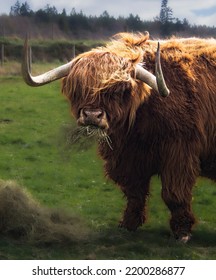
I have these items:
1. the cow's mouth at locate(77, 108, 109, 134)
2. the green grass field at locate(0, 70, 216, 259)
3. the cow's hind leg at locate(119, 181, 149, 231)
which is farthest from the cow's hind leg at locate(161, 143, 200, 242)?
the cow's mouth at locate(77, 108, 109, 134)

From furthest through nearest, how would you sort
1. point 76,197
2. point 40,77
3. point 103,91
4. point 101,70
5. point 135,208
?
point 76,197
point 135,208
point 40,77
point 101,70
point 103,91

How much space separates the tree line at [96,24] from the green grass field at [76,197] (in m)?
2.44

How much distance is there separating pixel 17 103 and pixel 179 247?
11664 mm

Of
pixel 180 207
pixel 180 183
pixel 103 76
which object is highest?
pixel 103 76

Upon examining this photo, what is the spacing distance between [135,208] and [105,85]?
1846 mm

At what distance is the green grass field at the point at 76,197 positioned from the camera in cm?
636

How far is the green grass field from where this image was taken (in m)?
6.36

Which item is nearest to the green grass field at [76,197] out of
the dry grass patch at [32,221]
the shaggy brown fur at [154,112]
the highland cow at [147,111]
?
the dry grass patch at [32,221]

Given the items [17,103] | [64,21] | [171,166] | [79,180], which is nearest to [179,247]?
[171,166]

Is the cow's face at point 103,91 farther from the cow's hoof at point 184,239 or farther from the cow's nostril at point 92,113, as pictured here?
the cow's hoof at point 184,239

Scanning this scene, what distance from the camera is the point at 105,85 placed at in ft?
19.8

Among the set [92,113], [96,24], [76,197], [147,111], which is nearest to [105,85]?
[92,113]

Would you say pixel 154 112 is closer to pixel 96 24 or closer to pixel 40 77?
pixel 40 77
